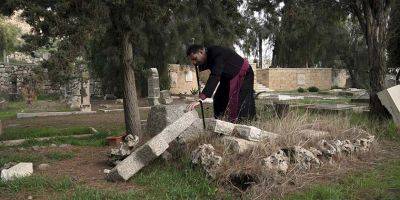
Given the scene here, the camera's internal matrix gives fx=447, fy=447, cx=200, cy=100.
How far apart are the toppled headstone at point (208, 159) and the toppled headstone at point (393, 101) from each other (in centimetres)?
496

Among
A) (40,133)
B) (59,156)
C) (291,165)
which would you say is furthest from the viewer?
(40,133)

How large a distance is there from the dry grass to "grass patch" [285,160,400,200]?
0.22 m

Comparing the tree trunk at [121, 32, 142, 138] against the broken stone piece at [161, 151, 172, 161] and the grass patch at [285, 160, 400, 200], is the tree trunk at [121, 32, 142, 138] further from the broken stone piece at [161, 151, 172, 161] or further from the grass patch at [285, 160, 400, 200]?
the grass patch at [285, 160, 400, 200]

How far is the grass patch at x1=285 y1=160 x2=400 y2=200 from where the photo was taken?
4.63 m

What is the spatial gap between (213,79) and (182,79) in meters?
25.9

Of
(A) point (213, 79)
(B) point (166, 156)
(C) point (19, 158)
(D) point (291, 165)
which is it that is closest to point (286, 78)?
(A) point (213, 79)

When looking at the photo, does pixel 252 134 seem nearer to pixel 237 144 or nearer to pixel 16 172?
pixel 237 144

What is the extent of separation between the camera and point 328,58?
44.1 m

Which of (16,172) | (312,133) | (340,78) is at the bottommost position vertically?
(16,172)

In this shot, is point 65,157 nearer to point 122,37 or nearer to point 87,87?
point 122,37

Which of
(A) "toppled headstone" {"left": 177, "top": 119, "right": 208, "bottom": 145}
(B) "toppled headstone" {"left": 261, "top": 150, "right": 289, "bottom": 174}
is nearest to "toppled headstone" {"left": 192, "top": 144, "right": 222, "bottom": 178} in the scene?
(B) "toppled headstone" {"left": 261, "top": 150, "right": 289, "bottom": 174}

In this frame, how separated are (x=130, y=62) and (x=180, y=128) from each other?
3.56 metres

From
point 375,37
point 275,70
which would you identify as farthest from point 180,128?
point 275,70

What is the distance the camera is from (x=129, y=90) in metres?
9.24
